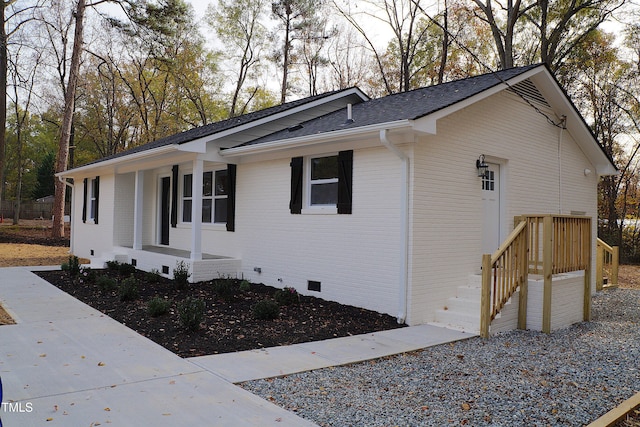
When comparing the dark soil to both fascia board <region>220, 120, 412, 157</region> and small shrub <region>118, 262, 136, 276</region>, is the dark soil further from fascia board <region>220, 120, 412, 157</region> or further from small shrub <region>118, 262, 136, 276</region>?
fascia board <region>220, 120, 412, 157</region>

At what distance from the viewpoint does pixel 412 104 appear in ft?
27.4

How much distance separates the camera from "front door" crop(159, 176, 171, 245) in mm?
13508

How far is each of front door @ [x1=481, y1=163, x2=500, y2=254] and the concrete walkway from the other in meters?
2.42

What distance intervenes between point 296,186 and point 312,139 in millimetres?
1260

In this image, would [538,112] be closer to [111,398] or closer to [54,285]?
[111,398]

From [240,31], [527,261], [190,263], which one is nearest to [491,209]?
[527,261]

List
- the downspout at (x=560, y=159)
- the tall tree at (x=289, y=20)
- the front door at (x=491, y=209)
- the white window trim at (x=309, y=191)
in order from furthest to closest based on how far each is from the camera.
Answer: the tall tree at (x=289, y=20) → the downspout at (x=560, y=159) → the front door at (x=491, y=209) → the white window trim at (x=309, y=191)

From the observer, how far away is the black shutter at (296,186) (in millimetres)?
8922

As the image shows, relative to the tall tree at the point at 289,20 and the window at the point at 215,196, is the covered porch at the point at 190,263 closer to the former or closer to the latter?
the window at the point at 215,196

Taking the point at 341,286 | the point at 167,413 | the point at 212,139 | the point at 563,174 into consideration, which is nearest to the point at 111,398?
the point at 167,413

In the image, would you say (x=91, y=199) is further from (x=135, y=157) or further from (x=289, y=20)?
(x=289, y=20)

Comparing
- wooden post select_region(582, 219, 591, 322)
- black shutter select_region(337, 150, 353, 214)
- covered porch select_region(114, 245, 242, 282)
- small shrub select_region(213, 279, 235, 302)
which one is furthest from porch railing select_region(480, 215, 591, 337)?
covered porch select_region(114, 245, 242, 282)

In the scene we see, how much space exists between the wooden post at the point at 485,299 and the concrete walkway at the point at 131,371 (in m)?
0.24

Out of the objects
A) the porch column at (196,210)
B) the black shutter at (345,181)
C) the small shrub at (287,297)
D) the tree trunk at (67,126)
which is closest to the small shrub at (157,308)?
A: the small shrub at (287,297)
